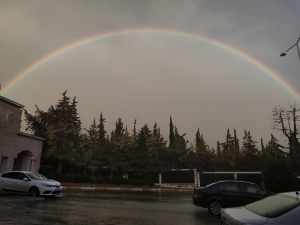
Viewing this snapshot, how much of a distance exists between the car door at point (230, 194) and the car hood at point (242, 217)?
6666mm

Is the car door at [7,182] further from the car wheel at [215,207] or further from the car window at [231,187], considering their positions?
the car window at [231,187]

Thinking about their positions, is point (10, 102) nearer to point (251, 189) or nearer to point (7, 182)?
point (7, 182)

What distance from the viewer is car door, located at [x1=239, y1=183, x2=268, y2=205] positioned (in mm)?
10898

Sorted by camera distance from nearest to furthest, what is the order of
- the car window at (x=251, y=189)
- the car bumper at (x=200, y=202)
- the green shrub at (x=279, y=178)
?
the car window at (x=251, y=189)
the car bumper at (x=200, y=202)
the green shrub at (x=279, y=178)

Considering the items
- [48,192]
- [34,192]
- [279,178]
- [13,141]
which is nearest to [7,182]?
[34,192]

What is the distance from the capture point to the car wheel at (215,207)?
36.3 feet

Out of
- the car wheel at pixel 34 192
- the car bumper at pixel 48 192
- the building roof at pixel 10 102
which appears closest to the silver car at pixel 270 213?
the car bumper at pixel 48 192

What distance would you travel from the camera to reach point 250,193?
36.2ft

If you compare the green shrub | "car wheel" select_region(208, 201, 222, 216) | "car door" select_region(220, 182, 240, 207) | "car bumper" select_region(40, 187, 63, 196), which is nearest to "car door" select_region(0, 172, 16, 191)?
"car bumper" select_region(40, 187, 63, 196)

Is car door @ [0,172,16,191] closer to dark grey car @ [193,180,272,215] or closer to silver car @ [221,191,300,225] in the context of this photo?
dark grey car @ [193,180,272,215]

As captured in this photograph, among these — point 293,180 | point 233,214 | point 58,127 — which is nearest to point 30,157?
point 58,127

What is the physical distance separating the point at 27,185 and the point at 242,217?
1399cm

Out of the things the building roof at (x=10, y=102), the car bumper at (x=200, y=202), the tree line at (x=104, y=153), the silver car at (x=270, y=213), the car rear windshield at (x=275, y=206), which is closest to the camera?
the silver car at (x=270, y=213)

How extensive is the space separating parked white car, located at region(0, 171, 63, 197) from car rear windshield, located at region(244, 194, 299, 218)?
42.2ft
